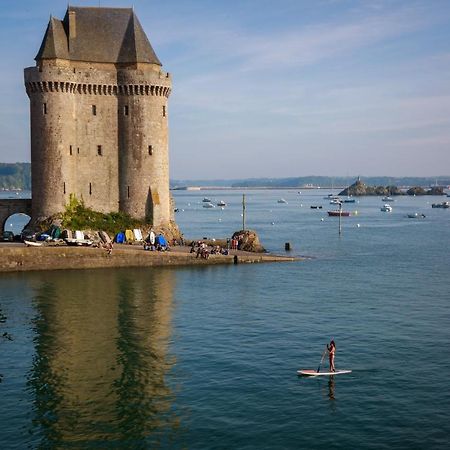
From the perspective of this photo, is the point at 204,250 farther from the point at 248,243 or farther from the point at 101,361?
the point at 101,361

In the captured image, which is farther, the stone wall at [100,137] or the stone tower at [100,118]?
the stone tower at [100,118]

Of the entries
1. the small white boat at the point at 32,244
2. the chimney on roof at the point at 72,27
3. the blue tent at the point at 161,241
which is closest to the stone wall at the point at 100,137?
the chimney on roof at the point at 72,27

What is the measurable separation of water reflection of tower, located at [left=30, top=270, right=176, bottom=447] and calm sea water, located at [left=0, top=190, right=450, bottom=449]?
0.10 meters

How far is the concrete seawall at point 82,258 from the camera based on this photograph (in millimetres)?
61938

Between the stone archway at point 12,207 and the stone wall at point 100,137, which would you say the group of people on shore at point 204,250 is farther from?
the stone archway at point 12,207

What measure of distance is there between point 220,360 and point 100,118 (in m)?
44.0

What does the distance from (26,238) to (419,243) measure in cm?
5788

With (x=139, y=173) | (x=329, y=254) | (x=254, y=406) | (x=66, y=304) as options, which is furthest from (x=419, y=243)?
(x=254, y=406)

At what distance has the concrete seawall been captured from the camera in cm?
6194

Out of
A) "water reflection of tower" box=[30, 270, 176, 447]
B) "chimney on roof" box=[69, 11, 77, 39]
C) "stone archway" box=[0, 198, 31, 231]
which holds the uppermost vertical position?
"chimney on roof" box=[69, 11, 77, 39]

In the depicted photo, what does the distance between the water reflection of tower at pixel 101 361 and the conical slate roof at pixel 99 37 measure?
27.6 metres

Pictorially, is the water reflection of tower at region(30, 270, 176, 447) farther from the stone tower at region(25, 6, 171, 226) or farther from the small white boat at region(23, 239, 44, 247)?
the stone tower at region(25, 6, 171, 226)

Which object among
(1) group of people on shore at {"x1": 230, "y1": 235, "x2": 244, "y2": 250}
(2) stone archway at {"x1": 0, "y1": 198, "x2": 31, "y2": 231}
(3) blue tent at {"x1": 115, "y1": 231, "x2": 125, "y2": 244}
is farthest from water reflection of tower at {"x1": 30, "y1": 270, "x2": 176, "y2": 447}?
(1) group of people on shore at {"x1": 230, "y1": 235, "x2": 244, "y2": 250}

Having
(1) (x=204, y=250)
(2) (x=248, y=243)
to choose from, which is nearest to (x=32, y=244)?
(1) (x=204, y=250)
